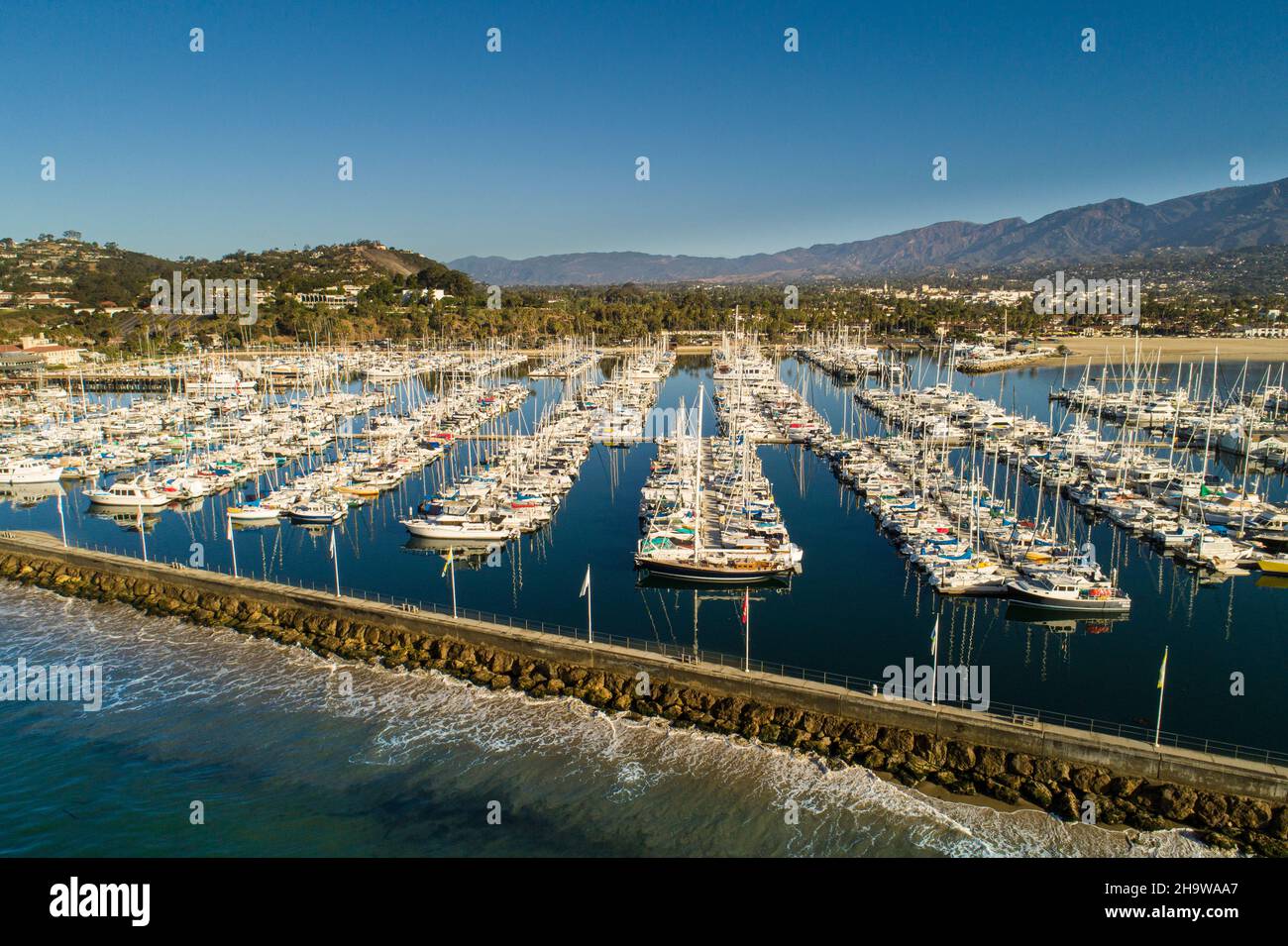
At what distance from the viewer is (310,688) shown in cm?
1941

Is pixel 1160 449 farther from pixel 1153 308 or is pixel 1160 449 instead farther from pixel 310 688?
pixel 1153 308

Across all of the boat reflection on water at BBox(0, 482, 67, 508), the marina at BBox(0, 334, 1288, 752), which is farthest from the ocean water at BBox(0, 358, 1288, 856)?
the boat reflection on water at BBox(0, 482, 67, 508)

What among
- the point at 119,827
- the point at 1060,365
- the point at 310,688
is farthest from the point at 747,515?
the point at 1060,365

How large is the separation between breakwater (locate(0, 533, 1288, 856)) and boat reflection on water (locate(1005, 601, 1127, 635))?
869cm

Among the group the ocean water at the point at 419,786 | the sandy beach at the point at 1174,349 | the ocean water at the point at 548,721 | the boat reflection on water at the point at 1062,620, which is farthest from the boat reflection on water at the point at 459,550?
the sandy beach at the point at 1174,349

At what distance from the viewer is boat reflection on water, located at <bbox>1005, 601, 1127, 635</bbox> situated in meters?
23.2

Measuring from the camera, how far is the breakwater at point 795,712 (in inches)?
557

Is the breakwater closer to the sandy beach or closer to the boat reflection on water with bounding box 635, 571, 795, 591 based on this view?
the boat reflection on water with bounding box 635, 571, 795, 591

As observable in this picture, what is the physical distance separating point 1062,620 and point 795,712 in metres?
11.4

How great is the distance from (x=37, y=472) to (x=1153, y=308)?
121805mm

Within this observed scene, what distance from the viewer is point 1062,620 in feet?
78.1

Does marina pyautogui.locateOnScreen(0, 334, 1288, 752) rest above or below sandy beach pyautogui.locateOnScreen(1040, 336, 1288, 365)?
below

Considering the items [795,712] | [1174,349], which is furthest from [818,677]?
[1174,349]

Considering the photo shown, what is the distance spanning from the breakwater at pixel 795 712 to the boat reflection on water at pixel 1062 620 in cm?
869
